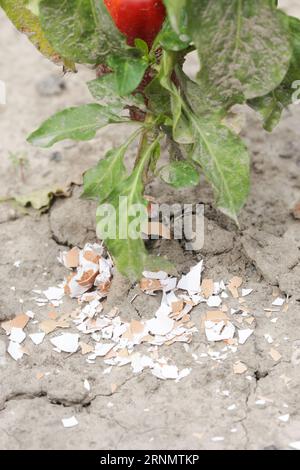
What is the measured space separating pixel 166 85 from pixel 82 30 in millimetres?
231

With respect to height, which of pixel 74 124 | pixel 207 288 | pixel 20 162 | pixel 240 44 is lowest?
pixel 20 162

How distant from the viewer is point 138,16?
1.93 m

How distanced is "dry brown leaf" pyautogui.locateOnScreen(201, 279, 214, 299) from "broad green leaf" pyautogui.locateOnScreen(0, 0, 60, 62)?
0.68 metres

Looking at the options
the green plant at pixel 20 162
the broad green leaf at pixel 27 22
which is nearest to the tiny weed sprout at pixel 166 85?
the broad green leaf at pixel 27 22

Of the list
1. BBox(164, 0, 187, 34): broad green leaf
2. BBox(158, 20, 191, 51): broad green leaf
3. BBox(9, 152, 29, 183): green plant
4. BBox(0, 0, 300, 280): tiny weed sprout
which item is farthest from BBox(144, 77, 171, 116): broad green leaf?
BBox(9, 152, 29, 183): green plant

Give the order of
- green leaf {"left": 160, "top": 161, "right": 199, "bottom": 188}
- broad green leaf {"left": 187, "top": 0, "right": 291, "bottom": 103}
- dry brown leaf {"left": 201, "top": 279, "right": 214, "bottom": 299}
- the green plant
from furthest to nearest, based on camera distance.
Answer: the green plant
dry brown leaf {"left": 201, "top": 279, "right": 214, "bottom": 299}
green leaf {"left": 160, "top": 161, "right": 199, "bottom": 188}
broad green leaf {"left": 187, "top": 0, "right": 291, "bottom": 103}

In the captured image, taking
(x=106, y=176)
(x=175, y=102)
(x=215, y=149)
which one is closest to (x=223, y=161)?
(x=215, y=149)

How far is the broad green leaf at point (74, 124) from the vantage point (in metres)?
1.95

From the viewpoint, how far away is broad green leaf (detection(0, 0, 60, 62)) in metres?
2.15

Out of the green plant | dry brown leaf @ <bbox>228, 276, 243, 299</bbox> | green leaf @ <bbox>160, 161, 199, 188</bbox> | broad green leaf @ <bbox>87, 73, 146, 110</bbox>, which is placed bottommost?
the green plant

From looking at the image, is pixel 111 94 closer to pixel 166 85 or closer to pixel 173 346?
pixel 166 85

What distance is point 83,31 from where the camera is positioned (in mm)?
1920

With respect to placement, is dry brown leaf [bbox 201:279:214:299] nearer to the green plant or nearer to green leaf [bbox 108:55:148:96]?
green leaf [bbox 108:55:148:96]
